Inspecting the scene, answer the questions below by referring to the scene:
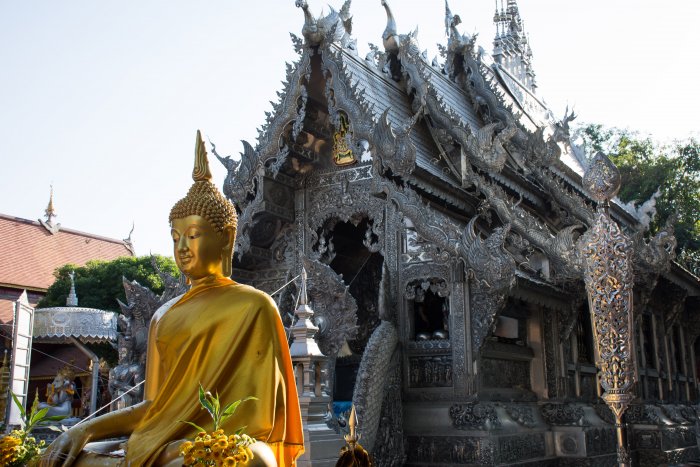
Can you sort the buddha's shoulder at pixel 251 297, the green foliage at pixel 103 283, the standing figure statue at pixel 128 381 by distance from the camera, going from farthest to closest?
1. the green foliage at pixel 103 283
2. the standing figure statue at pixel 128 381
3. the buddha's shoulder at pixel 251 297

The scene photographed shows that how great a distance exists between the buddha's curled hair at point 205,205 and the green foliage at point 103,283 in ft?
68.9

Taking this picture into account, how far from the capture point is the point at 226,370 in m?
3.62

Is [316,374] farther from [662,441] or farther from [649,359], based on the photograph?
[649,359]

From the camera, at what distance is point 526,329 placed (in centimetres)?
974

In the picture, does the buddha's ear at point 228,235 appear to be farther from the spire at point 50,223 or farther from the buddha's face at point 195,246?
the spire at point 50,223

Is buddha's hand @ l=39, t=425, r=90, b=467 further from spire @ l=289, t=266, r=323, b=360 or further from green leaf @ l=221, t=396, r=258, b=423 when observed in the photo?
spire @ l=289, t=266, r=323, b=360

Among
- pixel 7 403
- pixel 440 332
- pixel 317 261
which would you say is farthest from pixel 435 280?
pixel 7 403

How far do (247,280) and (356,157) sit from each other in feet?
6.81

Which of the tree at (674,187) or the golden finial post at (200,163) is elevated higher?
the tree at (674,187)

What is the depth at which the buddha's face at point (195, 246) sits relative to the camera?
389 centimetres

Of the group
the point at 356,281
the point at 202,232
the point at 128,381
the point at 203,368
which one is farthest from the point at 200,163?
the point at 356,281

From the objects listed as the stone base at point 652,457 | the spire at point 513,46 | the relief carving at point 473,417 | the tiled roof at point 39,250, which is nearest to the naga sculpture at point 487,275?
the relief carving at point 473,417

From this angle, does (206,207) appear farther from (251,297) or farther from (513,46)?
(513,46)

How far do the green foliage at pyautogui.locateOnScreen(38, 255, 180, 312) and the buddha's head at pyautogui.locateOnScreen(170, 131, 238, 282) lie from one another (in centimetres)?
2107
